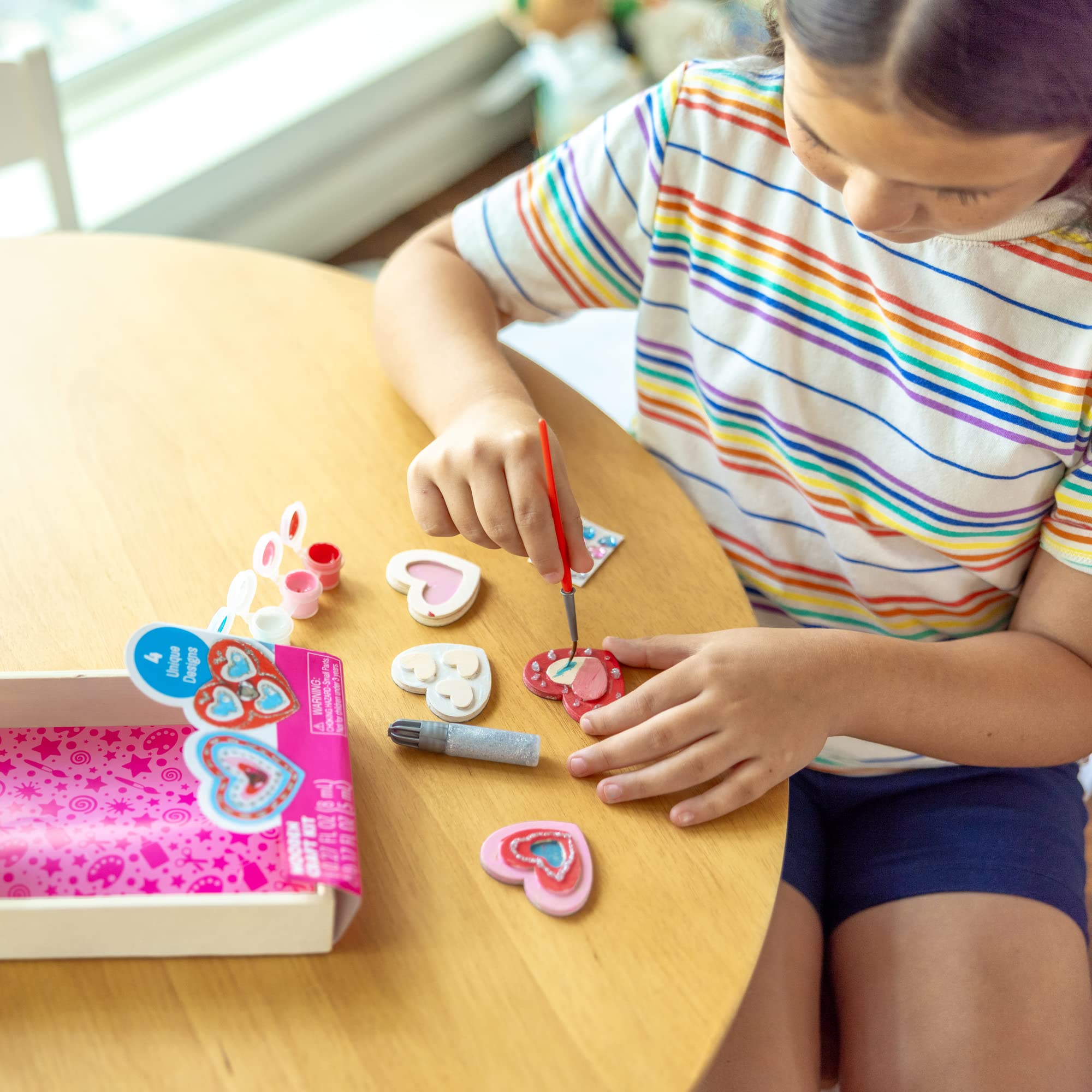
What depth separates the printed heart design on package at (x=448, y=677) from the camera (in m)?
0.63

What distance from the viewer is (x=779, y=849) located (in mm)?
596

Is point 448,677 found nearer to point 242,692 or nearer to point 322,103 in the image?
point 242,692

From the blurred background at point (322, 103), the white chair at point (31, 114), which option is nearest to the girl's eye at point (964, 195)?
the white chair at point (31, 114)

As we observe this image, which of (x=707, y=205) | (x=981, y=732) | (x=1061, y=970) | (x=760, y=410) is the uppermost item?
(x=707, y=205)

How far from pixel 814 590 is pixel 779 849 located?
314mm

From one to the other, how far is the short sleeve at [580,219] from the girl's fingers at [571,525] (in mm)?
230

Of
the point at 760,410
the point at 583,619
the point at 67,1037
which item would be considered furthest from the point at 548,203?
the point at 67,1037

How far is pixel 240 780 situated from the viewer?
0.52m

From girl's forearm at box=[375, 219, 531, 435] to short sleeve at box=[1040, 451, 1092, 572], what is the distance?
1.23 ft

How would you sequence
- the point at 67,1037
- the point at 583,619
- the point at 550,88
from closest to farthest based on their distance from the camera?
the point at 67,1037 → the point at 583,619 → the point at 550,88

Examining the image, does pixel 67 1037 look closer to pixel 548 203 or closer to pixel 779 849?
pixel 779 849

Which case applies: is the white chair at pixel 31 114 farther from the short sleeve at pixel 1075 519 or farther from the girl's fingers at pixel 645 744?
the short sleeve at pixel 1075 519

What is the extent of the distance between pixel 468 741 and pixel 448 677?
5 cm

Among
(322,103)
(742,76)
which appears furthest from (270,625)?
(322,103)
